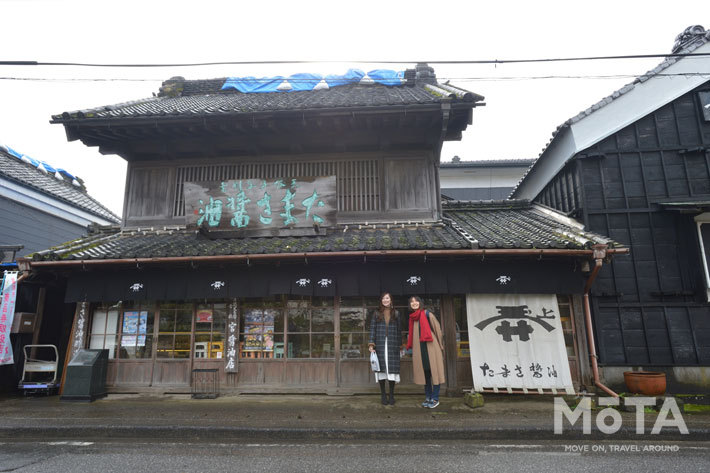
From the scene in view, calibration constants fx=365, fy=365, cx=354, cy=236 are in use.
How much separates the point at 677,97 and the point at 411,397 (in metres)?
10.3

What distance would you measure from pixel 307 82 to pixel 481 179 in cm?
1308

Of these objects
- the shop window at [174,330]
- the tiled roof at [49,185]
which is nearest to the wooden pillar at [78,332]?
the shop window at [174,330]

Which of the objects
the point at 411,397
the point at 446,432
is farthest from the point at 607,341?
the point at 446,432

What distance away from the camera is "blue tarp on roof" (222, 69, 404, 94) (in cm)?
1195

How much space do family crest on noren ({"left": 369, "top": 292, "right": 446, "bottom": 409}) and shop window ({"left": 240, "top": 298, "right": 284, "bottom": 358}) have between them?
96.8 inches

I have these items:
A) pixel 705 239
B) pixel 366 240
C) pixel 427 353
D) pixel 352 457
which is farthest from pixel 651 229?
pixel 352 457

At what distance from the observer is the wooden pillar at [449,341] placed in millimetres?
7820

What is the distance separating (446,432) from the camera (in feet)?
18.0

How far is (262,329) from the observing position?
8477mm

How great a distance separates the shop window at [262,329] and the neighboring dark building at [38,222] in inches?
190

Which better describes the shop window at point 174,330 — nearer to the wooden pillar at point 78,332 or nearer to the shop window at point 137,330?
the shop window at point 137,330

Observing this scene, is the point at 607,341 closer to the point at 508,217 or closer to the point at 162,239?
the point at 508,217

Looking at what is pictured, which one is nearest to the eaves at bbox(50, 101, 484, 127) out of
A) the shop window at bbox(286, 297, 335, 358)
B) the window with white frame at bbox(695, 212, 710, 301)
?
the shop window at bbox(286, 297, 335, 358)

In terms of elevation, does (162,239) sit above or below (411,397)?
above
